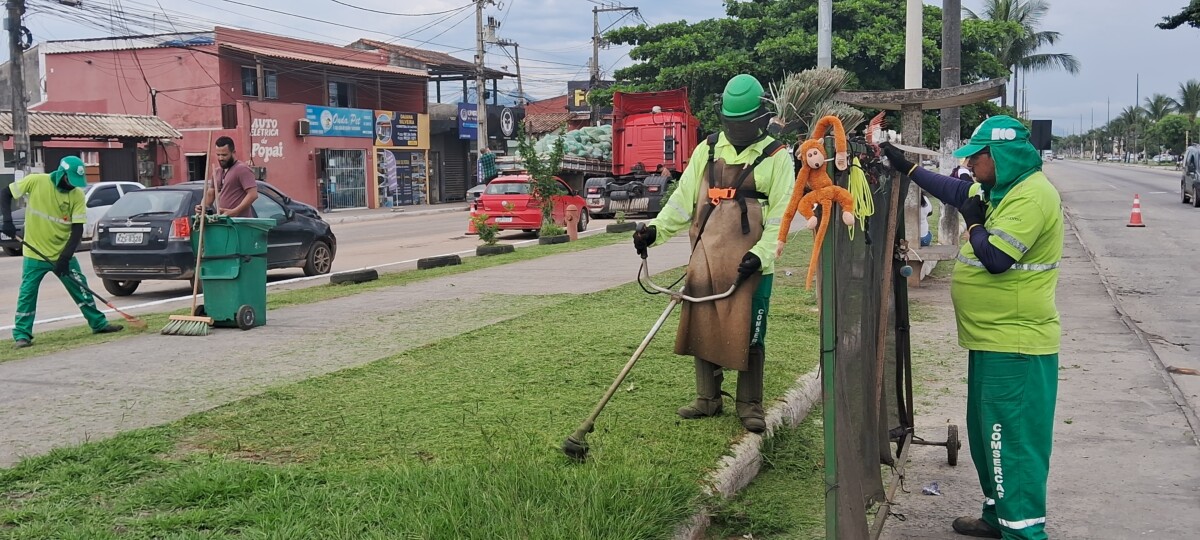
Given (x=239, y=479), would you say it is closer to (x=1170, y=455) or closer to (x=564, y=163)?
(x=1170, y=455)

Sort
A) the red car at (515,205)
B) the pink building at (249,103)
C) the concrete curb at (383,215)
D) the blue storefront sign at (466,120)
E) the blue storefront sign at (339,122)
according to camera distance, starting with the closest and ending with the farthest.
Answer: the red car at (515,205) < the concrete curb at (383,215) < the pink building at (249,103) < the blue storefront sign at (339,122) < the blue storefront sign at (466,120)

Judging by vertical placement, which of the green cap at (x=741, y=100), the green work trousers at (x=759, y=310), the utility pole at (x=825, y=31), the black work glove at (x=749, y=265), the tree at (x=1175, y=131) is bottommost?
the green work trousers at (x=759, y=310)

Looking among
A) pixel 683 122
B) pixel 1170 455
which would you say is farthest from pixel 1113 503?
pixel 683 122

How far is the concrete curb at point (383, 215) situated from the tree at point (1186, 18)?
920 inches

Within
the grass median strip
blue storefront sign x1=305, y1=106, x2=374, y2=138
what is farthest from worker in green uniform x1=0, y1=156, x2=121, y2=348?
blue storefront sign x1=305, y1=106, x2=374, y2=138

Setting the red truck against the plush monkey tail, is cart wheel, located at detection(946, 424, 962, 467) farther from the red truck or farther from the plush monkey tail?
the red truck

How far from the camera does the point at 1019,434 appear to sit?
3.88 metres

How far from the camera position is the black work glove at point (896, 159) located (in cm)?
408

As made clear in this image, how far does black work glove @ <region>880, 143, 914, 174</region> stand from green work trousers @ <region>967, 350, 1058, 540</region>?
2.65ft

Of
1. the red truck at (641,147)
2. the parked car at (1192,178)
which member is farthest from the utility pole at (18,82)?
the parked car at (1192,178)

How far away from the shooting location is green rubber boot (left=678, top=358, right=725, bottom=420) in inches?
216

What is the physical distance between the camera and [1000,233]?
12.7ft

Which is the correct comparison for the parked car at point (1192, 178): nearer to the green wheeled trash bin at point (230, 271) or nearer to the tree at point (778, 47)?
the tree at point (778, 47)

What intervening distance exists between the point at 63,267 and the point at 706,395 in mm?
6428
